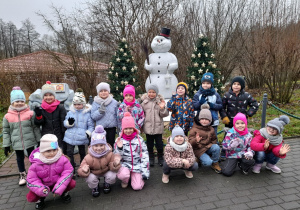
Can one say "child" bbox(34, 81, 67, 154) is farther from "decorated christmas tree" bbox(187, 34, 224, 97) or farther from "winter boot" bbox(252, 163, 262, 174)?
"decorated christmas tree" bbox(187, 34, 224, 97)

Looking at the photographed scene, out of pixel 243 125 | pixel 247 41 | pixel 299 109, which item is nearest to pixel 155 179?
pixel 243 125

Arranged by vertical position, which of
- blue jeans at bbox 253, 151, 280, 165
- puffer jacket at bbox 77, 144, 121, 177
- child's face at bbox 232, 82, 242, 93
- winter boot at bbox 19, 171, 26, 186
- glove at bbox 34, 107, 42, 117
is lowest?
winter boot at bbox 19, 171, 26, 186

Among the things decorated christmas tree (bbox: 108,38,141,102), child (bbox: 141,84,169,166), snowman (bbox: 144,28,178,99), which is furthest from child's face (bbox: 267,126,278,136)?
decorated christmas tree (bbox: 108,38,141,102)

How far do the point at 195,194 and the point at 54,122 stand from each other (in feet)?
8.95

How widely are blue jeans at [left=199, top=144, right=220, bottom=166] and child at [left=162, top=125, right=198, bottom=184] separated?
0.34 m

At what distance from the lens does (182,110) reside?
14.2 feet

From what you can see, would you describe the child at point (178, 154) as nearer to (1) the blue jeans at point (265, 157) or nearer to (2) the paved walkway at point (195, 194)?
(2) the paved walkway at point (195, 194)

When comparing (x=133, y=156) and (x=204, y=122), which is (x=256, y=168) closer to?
(x=204, y=122)

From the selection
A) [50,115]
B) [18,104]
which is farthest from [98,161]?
[18,104]

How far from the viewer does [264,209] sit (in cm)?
300

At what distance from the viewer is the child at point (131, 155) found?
11.7ft

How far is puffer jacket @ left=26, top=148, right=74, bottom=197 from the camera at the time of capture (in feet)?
9.72

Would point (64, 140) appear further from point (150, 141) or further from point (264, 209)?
point (264, 209)

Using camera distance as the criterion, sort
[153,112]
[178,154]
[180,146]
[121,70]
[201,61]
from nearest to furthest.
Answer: [180,146], [178,154], [153,112], [201,61], [121,70]
